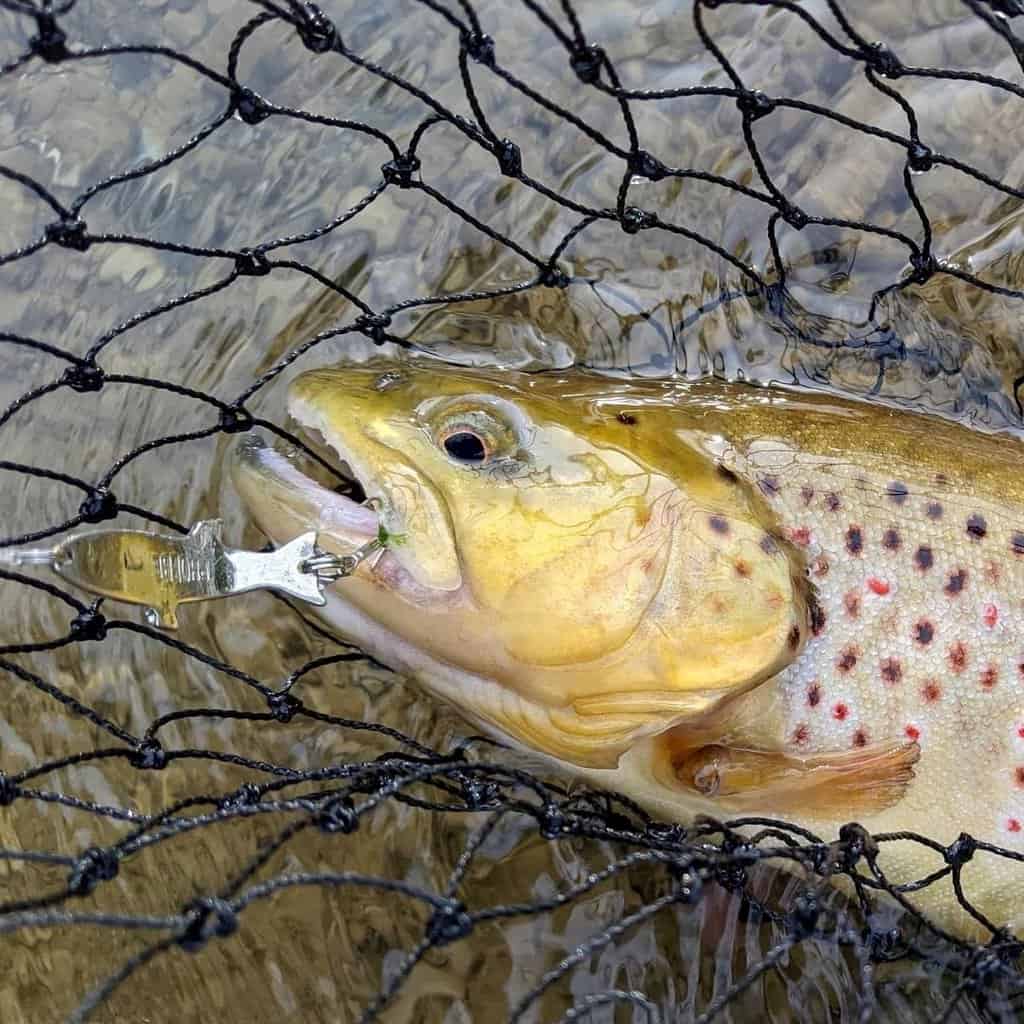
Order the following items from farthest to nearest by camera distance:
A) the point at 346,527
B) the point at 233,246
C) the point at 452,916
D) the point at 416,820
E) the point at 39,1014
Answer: the point at 233,246 → the point at 416,820 → the point at 39,1014 → the point at 346,527 → the point at 452,916

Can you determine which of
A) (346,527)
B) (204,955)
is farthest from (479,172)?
(204,955)

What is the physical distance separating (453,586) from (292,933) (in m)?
1.07

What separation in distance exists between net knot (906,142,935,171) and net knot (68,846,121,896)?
2058 mm

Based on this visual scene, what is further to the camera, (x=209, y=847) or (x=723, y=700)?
(x=209, y=847)

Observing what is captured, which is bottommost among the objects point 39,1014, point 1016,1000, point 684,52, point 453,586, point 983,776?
point 39,1014

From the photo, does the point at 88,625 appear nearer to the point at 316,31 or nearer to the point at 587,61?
the point at 316,31

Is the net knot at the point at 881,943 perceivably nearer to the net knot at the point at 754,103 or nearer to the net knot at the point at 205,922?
the net knot at the point at 205,922

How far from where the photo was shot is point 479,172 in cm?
334

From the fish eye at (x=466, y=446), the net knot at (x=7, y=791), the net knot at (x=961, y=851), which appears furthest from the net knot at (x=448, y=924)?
the net knot at (x=961, y=851)

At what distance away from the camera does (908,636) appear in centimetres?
251

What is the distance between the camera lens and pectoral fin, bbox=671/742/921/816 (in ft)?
8.22

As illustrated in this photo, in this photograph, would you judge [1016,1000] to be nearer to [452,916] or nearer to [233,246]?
[452,916]

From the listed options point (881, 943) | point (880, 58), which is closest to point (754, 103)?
point (880, 58)

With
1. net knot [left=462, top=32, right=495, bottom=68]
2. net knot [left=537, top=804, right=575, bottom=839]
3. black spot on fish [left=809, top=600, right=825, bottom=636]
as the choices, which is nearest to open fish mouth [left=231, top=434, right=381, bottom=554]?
net knot [left=537, top=804, right=575, bottom=839]
